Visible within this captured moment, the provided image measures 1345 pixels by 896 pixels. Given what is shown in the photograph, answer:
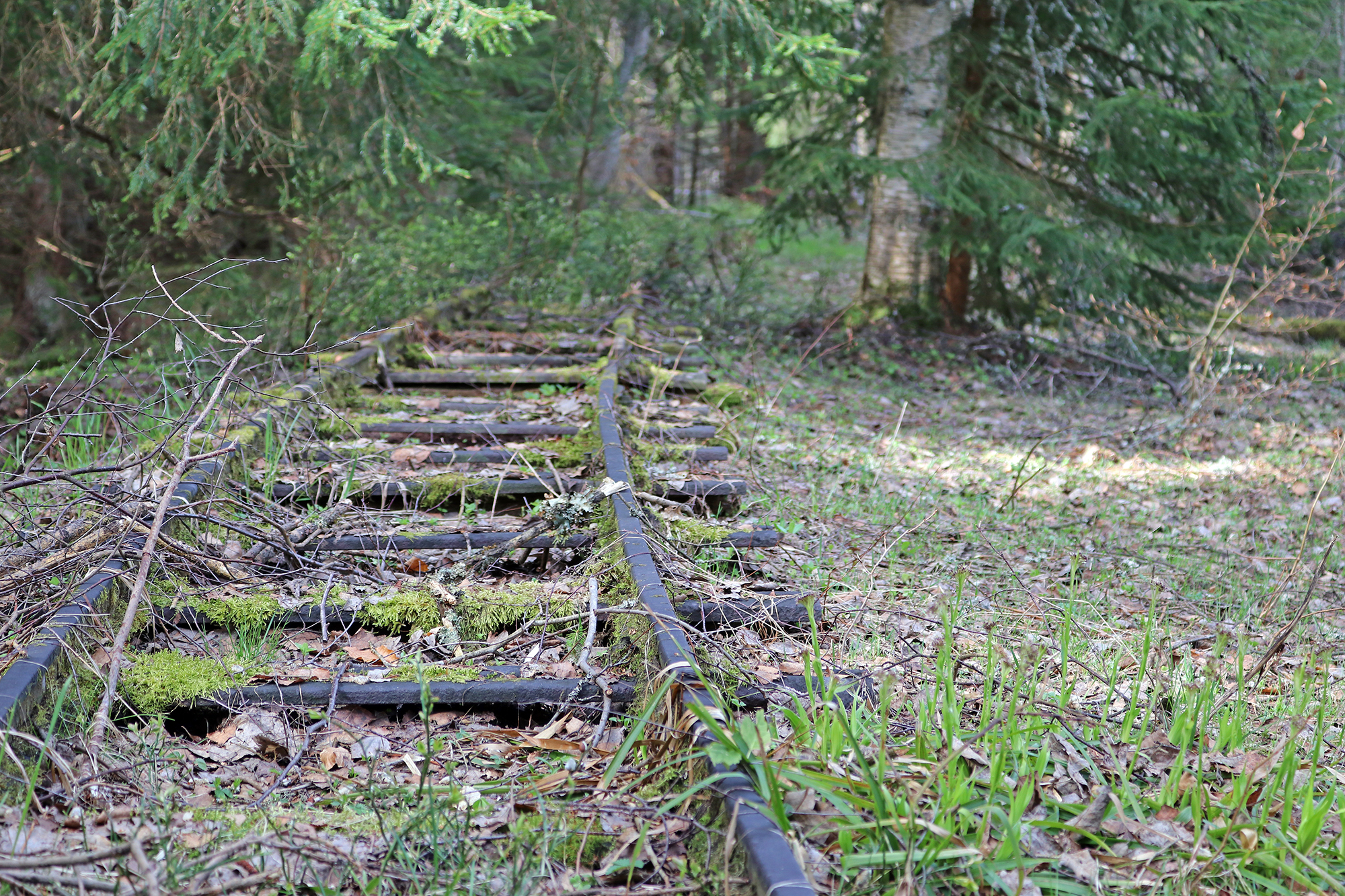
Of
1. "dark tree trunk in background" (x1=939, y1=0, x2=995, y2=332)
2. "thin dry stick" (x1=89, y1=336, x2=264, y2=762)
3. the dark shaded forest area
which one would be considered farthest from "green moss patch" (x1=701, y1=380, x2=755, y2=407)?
"dark tree trunk in background" (x1=939, y1=0, x2=995, y2=332)

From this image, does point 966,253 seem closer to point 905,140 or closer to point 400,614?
point 905,140

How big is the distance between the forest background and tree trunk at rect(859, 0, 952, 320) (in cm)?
3

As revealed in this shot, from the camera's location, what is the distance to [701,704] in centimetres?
217

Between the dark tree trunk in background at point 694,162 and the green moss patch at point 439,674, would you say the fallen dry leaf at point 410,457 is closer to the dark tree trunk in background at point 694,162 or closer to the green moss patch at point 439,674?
the green moss patch at point 439,674

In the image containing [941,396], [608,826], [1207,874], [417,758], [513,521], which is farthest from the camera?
[941,396]

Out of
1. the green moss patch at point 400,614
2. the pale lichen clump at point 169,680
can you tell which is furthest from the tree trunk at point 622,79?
the pale lichen clump at point 169,680

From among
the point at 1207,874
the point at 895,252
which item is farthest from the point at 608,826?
the point at 895,252

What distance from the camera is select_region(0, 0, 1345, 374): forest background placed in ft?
27.6

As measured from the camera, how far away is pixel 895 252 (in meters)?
11.9

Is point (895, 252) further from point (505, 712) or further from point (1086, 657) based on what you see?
point (505, 712)

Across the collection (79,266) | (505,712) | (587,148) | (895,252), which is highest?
(587,148)

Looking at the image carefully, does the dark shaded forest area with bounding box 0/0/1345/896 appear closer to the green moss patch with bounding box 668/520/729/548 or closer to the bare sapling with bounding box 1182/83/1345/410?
the green moss patch with bounding box 668/520/729/548

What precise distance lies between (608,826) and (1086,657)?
2.21 m

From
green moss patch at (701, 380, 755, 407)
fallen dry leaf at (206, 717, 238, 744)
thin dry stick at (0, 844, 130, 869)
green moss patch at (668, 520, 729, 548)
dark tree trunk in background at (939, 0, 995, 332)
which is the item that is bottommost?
fallen dry leaf at (206, 717, 238, 744)
